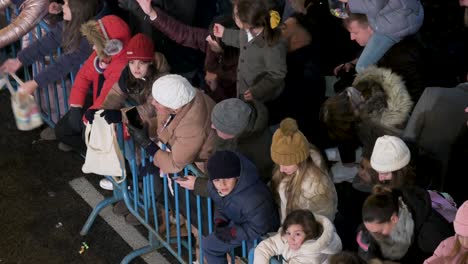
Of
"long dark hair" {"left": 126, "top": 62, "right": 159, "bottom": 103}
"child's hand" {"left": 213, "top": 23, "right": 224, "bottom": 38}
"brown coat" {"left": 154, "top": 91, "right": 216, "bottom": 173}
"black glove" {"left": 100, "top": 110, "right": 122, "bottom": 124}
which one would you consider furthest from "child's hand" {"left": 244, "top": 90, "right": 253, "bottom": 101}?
"black glove" {"left": 100, "top": 110, "right": 122, "bottom": 124}

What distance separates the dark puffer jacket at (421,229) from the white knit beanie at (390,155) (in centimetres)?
36

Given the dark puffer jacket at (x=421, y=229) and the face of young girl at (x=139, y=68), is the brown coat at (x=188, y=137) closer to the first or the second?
the face of young girl at (x=139, y=68)

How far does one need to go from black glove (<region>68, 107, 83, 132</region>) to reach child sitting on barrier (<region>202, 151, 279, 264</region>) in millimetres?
2522

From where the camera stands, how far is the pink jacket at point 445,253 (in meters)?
5.21

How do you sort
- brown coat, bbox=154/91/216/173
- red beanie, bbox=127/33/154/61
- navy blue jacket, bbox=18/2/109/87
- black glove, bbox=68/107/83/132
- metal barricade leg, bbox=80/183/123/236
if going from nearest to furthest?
brown coat, bbox=154/91/216/173 → red beanie, bbox=127/33/154/61 → metal barricade leg, bbox=80/183/123/236 → black glove, bbox=68/107/83/132 → navy blue jacket, bbox=18/2/109/87

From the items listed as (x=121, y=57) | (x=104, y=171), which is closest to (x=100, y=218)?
(x=104, y=171)

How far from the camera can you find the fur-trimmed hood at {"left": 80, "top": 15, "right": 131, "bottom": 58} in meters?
7.68

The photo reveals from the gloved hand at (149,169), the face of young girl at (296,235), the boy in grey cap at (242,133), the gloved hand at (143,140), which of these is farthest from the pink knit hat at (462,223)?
the gloved hand at (149,169)

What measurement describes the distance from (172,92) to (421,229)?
7.04ft

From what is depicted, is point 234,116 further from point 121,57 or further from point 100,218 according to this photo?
point 100,218

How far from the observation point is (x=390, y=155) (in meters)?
6.01

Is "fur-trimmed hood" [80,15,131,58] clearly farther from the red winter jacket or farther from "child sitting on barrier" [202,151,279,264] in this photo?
"child sitting on barrier" [202,151,279,264]

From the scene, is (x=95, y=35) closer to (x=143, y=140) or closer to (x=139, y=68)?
(x=139, y=68)

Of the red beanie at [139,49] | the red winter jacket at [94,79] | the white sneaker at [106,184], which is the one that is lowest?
the white sneaker at [106,184]
